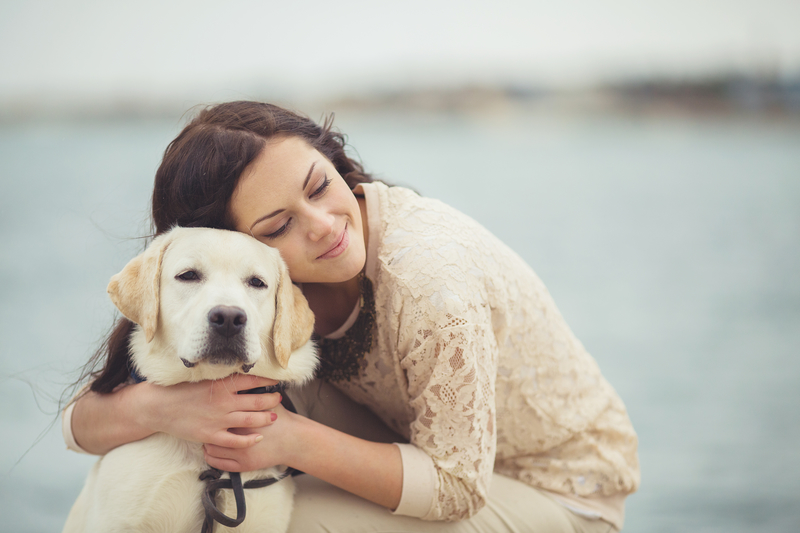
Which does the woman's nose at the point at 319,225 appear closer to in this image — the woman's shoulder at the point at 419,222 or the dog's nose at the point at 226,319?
the woman's shoulder at the point at 419,222

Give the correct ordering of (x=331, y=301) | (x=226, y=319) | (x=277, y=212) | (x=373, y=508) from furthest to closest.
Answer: (x=331, y=301)
(x=373, y=508)
(x=277, y=212)
(x=226, y=319)

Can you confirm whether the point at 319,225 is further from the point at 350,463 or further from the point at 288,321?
the point at 350,463

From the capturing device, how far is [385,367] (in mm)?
1891

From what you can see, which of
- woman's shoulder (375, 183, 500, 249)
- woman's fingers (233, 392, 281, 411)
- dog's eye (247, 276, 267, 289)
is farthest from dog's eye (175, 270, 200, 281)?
woman's shoulder (375, 183, 500, 249)

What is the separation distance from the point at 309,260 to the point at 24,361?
432 cm

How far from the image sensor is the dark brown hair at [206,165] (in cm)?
168

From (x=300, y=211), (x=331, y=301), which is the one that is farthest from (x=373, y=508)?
(x=300, y=211)

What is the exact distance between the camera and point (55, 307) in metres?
6.39

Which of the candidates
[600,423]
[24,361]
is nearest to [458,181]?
[24,361]

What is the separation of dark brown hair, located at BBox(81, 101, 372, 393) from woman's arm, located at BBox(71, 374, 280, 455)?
0.19 meters

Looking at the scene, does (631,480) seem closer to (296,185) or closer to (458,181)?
(296,185)

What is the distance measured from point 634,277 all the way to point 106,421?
705 centimetres

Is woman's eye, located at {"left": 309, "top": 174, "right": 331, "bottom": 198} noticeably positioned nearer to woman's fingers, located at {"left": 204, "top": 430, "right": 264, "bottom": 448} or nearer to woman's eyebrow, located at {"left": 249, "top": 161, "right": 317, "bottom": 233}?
woman's eyebrow, located at {"left": 249, "top": 161, "right": 317, "bottom": 233}

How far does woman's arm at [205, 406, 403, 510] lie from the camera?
163 cm
